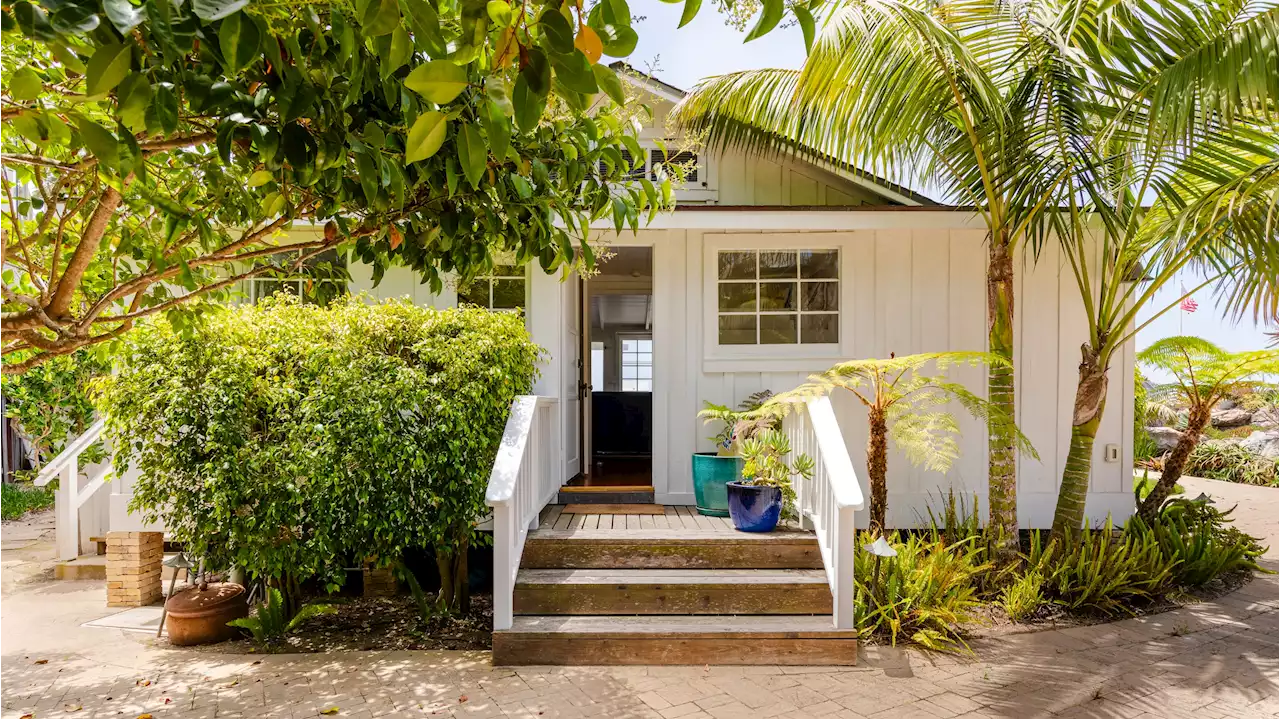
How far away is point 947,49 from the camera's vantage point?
177 inches

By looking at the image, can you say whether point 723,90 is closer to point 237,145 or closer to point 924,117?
point 924,117

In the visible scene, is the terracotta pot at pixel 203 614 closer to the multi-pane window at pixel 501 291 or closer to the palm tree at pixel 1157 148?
the multi-pane window at pixel 501 291

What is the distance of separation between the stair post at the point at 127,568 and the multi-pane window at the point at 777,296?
16.1ft

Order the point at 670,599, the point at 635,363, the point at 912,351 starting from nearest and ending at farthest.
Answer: the point at 670,599, the point at 912,351, the point at 635,363

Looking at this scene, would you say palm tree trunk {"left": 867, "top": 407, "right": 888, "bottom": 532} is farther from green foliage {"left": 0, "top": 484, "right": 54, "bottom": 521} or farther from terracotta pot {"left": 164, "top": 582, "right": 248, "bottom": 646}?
green foliage {"left": 0, "top": 484, "right": 54, "bottom": 521}

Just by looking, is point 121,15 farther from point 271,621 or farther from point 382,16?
point 271,621

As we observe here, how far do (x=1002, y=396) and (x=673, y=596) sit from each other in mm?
2833

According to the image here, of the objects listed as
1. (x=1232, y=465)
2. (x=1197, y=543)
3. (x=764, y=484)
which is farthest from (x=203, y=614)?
Answer: (x=1232, y=465)

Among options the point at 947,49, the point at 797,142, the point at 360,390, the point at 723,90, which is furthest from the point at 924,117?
the point at 360,390

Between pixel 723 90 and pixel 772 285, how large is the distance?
68.4 inches

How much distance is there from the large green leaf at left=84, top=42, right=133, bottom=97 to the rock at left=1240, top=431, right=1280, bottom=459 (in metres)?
15.4

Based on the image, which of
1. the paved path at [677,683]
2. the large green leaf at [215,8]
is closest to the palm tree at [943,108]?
the paved path at [677,683]

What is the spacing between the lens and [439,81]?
0.96m

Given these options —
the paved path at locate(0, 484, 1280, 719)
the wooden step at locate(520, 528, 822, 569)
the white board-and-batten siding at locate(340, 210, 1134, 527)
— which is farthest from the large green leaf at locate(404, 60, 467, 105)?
the white board-and-batten siding at locate(340, 210, 1134, 527)
